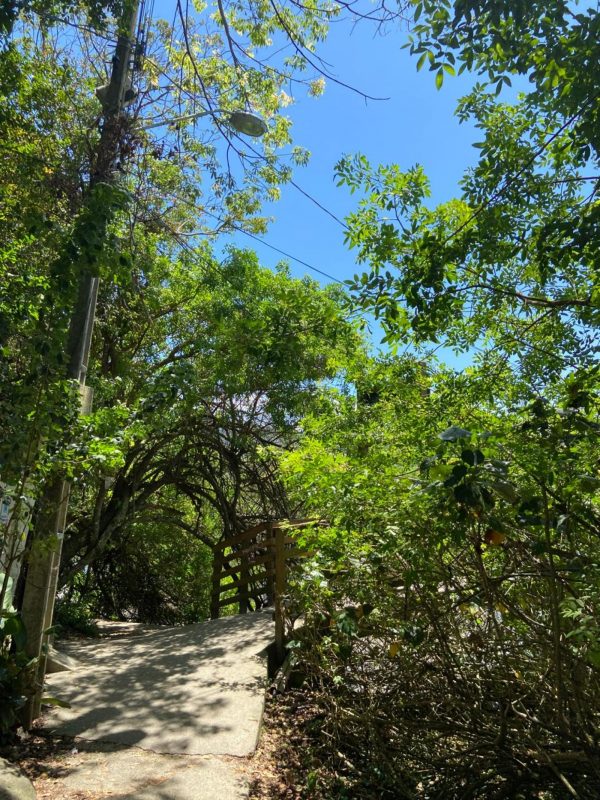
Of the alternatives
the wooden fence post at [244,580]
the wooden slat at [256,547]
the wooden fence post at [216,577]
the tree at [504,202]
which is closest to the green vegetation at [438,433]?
the tree at [504,202]

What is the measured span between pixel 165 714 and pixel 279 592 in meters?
2.15

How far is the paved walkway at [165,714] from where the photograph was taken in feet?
13.7

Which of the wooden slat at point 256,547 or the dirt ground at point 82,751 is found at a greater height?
the wooden slat at point 256,547

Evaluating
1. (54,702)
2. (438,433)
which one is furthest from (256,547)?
(438,433)

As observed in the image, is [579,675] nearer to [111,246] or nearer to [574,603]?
[574,603]

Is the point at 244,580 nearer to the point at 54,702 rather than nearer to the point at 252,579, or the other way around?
the point at 252,579

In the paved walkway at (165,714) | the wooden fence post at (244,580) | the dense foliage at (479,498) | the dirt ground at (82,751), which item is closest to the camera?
the dense foliage at (479,498)

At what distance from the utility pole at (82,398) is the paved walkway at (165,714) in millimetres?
689

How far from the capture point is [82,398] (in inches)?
211

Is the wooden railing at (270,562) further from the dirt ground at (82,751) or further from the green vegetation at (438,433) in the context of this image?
the dirt ground at (82,751)

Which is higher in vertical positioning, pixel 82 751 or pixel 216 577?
pixel 216 577

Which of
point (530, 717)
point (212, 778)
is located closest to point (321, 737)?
point (212, 778)

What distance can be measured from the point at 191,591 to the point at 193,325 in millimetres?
7310

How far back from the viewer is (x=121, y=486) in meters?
10.7
